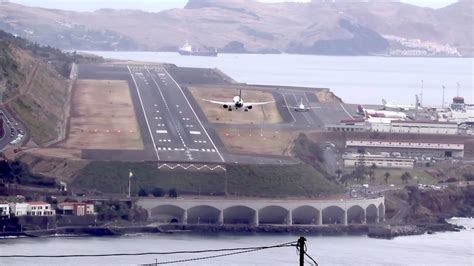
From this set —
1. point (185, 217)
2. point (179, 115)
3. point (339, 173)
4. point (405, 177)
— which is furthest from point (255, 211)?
point (179, 115)

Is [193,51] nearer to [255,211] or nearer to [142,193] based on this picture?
[142,193]

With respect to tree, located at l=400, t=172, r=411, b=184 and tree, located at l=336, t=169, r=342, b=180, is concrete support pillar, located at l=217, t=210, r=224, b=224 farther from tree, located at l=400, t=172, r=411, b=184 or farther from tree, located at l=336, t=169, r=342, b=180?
tree, located at l=400, t=172, r=411, b=184

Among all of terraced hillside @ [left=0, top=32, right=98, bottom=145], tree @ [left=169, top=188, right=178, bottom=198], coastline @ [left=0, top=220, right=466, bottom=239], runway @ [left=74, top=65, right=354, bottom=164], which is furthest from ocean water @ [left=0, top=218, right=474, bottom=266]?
terraced hillside @ [left=0, top=32, right=98, bottom=145]

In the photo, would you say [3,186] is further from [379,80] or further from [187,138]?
[379,80]

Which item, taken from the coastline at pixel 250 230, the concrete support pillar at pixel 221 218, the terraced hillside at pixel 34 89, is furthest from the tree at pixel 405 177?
the terraced hillside at pixel 34 89

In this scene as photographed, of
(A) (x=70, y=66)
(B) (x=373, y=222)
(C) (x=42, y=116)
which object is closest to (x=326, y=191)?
(B) (x=373, y=222)

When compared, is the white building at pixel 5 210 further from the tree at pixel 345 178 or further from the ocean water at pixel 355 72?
the ocean water at pixel 355 72
